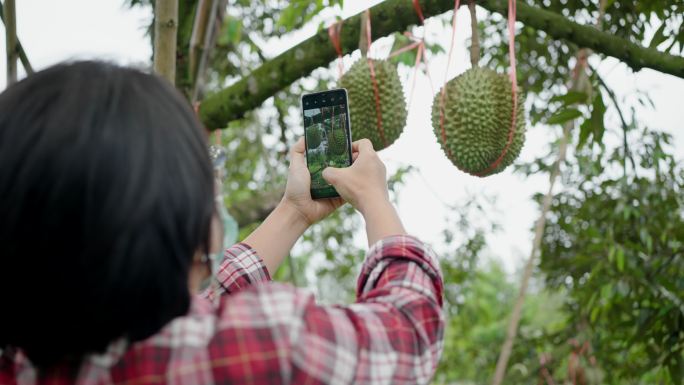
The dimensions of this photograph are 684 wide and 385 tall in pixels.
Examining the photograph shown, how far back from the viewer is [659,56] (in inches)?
47.7

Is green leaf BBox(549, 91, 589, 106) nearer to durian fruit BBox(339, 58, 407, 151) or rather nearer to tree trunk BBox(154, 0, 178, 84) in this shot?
durian fruit BBox(339, 58, 407, 151)

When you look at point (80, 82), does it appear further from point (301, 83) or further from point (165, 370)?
point (301, 83)

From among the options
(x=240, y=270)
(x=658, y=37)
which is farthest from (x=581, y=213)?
(x=240, y=270)

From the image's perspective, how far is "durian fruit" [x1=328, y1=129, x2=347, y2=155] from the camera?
890 millimetres

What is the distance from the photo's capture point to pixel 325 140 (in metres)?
0.91

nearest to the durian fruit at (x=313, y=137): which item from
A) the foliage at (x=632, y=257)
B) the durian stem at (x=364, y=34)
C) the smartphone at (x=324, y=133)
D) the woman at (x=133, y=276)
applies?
the smartphone at (x=324, y=133)

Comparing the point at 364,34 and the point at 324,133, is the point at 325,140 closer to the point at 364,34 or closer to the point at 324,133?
the point at 324,133

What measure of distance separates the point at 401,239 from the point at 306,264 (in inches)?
170

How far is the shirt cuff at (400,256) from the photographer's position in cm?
71

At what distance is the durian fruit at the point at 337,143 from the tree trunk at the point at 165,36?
1.16 feet

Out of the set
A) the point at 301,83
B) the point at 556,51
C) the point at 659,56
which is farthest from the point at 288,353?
the point at 301,83

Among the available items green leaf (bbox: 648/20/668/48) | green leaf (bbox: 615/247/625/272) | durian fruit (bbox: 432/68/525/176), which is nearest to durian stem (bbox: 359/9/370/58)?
durian fruit (bbox: 432/68/525/176)

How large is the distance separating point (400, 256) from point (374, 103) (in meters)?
0.68

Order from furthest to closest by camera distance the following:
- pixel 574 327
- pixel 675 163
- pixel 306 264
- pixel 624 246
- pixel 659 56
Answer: pixel 306 264
pixel 574 327
pixel 675 163
pixel 624 246
pixel 659 56
